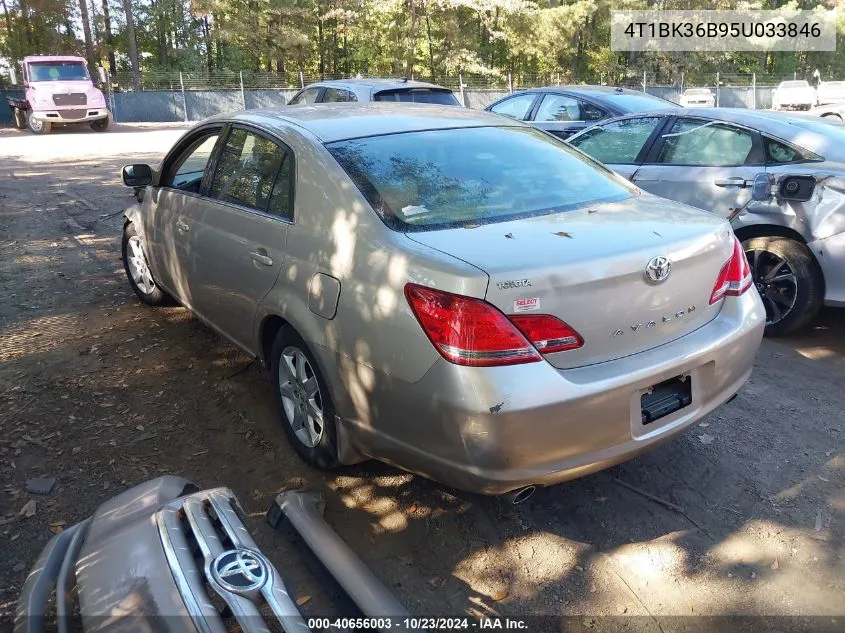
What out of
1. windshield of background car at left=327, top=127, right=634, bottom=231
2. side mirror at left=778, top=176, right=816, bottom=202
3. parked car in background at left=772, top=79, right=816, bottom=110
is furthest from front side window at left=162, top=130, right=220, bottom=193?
parked car in background at left=772, top=79, right=816, bottom=110

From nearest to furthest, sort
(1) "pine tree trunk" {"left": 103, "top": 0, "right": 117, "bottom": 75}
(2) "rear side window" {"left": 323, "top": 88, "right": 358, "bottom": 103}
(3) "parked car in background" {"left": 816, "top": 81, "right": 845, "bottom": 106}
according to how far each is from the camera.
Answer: (2) "rear side window" {"left": 323, "top": 88, "right": 358, "bottom": 103}, (3) "parked car in background" {"left": 816, "top": 81, "right": 845, "bottom": 106}, (1) "pine tree trunk" {"left": 103, "top": 0, "right": 117, "bottom": 75}

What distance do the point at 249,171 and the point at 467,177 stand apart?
1.23 m

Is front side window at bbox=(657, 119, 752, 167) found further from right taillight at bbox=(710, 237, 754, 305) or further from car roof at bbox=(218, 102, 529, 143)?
right taillight at bbox=(710, 237, 754, 305)

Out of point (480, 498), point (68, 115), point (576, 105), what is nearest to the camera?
point (480, 498)

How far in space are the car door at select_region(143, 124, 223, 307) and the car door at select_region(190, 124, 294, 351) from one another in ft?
0.60

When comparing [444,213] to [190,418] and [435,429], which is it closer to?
[435,429]

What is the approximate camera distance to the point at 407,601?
8.33ft

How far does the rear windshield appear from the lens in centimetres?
1004

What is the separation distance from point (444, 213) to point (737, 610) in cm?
183

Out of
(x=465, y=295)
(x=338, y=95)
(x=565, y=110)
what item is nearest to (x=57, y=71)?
(x=338, y=95)

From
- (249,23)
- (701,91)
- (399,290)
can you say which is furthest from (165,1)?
(399,290)

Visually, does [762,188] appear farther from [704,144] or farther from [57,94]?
[57,94]

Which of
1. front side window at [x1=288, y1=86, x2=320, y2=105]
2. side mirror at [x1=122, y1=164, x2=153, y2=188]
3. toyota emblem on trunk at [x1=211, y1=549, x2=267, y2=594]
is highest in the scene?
front side window at [x1=288, y1=86, x2=320, y2=105]

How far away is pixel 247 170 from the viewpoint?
12.3 ft
